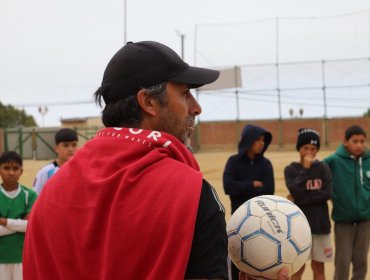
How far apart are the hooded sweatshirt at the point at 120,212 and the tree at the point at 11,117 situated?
198 feet

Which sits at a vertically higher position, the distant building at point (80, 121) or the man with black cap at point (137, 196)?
the distant building at point (80, 121)

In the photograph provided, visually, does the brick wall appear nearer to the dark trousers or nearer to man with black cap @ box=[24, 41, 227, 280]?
the dark trousers

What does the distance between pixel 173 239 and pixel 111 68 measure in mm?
608

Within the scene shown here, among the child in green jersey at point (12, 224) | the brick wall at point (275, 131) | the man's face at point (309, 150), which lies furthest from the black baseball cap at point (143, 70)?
the brick wall at point (275, 131)

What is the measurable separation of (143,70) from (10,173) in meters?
3.88

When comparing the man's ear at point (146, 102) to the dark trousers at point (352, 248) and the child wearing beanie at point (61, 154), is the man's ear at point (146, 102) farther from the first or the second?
the dark trousers at point (352, 248)

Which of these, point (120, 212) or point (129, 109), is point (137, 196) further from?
point (129, 109)

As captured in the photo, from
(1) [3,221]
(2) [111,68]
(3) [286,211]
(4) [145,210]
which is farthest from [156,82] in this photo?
(1) [3,221]

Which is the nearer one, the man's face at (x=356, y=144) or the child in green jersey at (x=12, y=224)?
the child in green jersey at (x=12, y=224)

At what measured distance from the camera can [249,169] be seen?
5.80 meters

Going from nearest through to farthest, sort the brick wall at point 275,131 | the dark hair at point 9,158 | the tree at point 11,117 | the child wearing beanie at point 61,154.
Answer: the dark hair at point 9,158 < the child wearing beanie at point 61,154 < the brick wall at point 275,131 < the tree at point 11,117

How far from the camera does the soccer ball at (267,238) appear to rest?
2094mm

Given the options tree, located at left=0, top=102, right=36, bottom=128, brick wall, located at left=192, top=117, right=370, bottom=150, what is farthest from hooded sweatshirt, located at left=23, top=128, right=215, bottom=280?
tree, located at left=0, top=102, right=36, bottom=128

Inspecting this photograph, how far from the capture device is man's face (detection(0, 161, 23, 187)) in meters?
5.02
